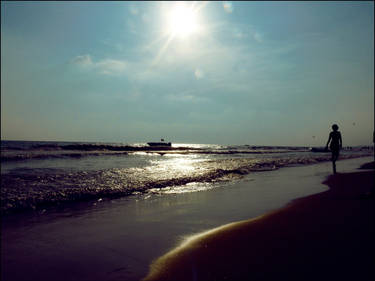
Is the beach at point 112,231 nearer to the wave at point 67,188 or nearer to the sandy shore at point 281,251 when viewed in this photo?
the sandy shore at point 281,251

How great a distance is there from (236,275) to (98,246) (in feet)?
7.91

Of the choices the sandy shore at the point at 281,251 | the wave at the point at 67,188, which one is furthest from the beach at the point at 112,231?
the wave at the point at 67,188

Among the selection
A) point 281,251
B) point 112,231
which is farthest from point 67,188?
point 281,251

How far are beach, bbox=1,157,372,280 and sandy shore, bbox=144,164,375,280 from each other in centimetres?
28

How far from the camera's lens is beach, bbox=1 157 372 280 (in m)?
3.75

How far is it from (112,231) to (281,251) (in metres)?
3.10

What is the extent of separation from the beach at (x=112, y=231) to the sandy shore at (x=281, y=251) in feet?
0.91

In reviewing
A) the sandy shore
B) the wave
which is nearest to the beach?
the sandy shore

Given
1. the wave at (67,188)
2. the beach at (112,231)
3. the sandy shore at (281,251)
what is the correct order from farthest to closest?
the wave at (67,188) → the beach at (112,231) → the sandy shore at (281,251)

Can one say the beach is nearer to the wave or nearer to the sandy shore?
the sandy shore

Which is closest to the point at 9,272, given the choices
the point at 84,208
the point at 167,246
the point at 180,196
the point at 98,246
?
the point at 98,246

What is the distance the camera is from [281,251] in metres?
3.81

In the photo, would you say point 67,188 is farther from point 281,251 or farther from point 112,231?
point 281,251

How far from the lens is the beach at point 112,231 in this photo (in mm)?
3750
